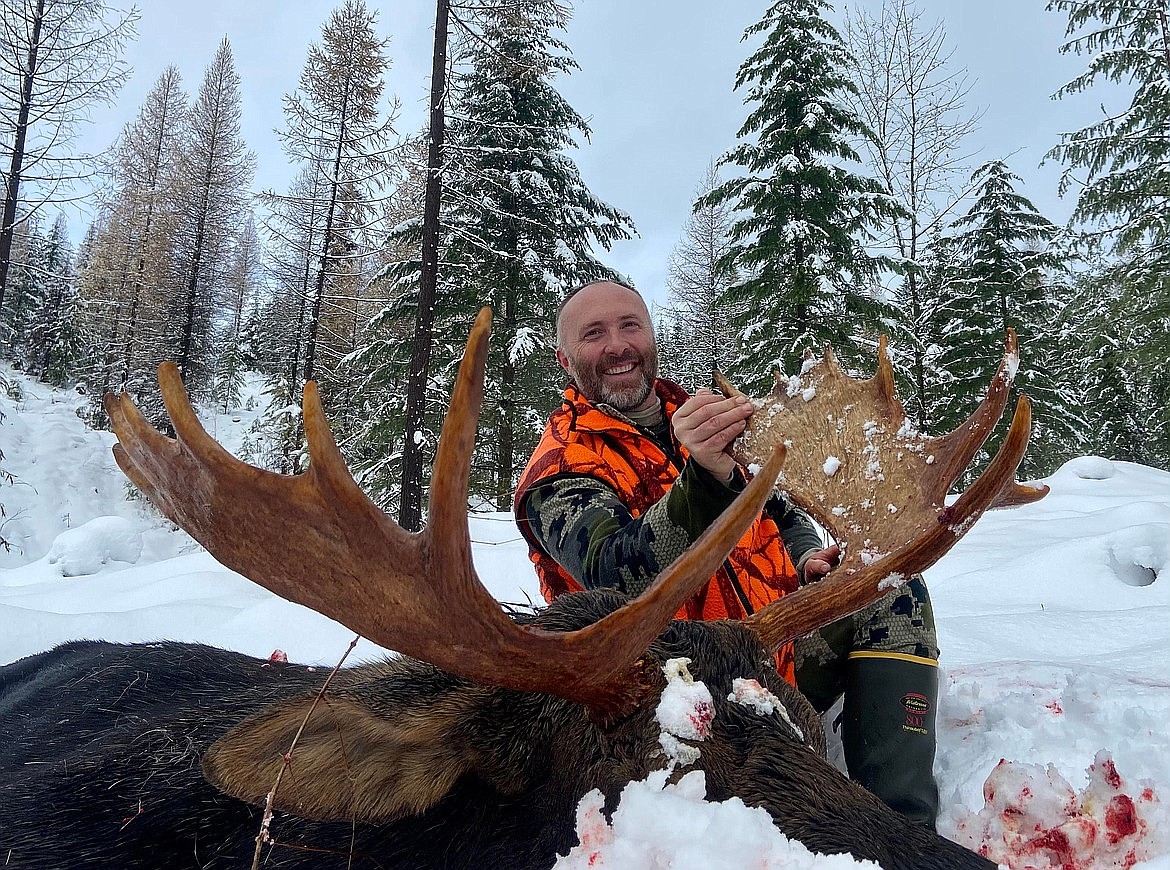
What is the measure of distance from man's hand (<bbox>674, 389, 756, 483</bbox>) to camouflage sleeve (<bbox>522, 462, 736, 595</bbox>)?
5cm

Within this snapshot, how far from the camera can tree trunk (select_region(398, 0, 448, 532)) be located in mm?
10362

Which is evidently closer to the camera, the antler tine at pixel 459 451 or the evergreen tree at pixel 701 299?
the antler tine at pixel 459 451

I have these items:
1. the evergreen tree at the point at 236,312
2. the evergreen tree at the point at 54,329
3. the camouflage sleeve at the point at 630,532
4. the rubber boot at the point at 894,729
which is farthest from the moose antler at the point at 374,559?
the evergreen tree at the point at 54,329

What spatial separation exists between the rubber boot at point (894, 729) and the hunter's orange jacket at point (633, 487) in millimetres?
528

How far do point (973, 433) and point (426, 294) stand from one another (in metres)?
9.11

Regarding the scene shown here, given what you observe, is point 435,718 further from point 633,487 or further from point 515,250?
point 515,250

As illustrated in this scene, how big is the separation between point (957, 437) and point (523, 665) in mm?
1772

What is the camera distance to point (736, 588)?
9.11ft

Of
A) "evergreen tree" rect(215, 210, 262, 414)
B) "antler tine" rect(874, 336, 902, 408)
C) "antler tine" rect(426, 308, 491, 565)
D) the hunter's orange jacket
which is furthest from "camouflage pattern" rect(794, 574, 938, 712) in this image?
"evergreen tree" rect(215, 210, 262, 414)

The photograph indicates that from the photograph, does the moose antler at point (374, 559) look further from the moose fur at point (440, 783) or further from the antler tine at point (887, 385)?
the antler tine at point (887, 385)

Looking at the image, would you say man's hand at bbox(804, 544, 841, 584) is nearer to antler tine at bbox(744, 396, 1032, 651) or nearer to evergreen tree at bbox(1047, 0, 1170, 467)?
antler tine at bbox(744, 396, 1032, 651)

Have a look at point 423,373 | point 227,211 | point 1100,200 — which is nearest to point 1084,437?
point 1100,200

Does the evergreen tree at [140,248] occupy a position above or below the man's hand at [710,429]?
above

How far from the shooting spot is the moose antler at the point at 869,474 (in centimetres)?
197
